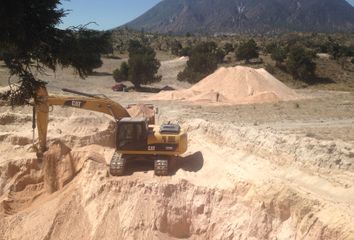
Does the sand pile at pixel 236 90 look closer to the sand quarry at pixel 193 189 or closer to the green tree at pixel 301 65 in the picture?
the green tree at pixel 301 65

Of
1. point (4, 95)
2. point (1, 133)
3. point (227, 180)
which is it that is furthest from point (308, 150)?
point (1, 133)

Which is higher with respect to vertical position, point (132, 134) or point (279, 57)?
point (279, 57)

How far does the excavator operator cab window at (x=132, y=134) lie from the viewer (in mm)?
16719

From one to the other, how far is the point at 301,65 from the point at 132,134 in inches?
1561

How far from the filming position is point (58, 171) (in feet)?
59.6

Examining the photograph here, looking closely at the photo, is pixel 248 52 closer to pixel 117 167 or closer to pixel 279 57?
pixel 279 57

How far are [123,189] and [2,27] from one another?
7680 mm

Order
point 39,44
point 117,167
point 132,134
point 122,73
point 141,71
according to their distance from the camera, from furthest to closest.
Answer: point 122,73, point 141,71, point 132,134, point 117,167, point 39,44

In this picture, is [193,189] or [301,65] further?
[301,65]

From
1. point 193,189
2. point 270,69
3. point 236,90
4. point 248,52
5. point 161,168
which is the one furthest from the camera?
point 248,52

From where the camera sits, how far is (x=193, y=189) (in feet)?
49.2

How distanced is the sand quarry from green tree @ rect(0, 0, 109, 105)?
17.4ft

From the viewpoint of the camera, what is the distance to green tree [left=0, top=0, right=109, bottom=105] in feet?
31.3

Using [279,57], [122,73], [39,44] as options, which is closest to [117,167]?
[39,44]
